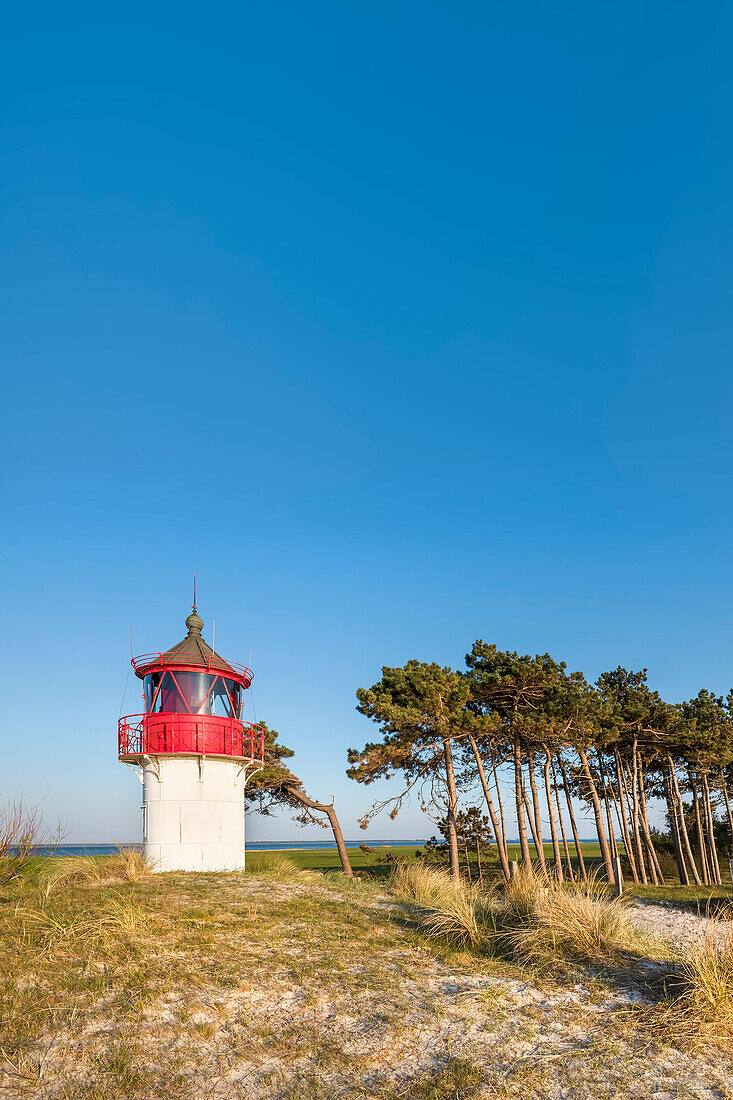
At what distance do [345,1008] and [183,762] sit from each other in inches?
471

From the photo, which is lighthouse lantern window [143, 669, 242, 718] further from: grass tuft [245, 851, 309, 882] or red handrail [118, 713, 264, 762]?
grass tuft [245, 851, 309, 882]

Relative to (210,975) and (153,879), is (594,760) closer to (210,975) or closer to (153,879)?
(153,879)

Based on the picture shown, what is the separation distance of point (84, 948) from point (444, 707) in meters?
15.7

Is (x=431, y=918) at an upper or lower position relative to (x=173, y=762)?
lower

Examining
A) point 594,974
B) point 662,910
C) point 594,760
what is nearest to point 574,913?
point 594,974

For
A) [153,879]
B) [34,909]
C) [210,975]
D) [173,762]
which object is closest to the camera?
[210,975]

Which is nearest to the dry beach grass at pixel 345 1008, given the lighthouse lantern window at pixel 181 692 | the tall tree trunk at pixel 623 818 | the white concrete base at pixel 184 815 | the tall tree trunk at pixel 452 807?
the white concrete base at pixel 184 815

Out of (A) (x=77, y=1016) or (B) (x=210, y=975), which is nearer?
(A) (x=77, y=1016)

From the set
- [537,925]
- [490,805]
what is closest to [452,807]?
[490,805]

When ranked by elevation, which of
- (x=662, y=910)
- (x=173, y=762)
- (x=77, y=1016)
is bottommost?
(x=662, y=910)

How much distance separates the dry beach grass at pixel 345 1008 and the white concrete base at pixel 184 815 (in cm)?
705

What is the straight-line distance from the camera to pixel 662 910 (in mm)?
24906

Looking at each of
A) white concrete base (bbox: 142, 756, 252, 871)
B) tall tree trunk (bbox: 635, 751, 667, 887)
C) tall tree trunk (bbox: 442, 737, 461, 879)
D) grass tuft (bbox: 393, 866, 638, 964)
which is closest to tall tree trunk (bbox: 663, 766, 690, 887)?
tall tree trunk (bbox: 635, 751, 667, 887)

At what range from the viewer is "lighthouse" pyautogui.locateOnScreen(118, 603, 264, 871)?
18641 millimetres
